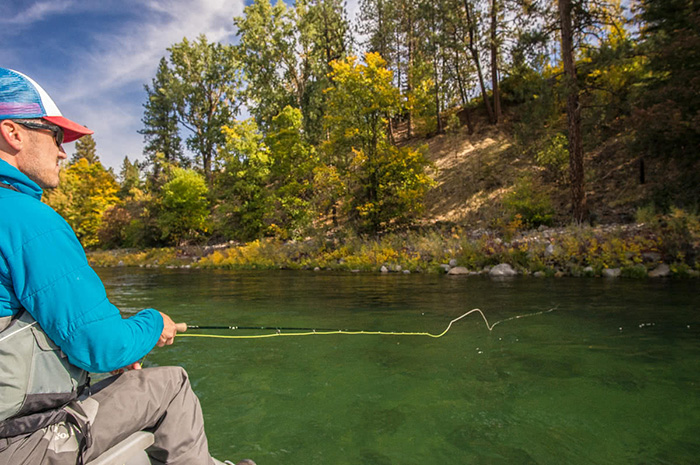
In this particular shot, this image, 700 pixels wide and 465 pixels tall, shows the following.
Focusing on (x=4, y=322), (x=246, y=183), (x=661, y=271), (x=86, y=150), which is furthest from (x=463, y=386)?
(x=86, y=150)

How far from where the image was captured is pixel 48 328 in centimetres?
132

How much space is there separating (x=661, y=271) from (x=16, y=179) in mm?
12224

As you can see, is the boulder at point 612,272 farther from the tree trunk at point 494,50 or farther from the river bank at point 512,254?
the tree trunk at point 494,50

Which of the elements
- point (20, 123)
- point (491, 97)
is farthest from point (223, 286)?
point (491, 97)

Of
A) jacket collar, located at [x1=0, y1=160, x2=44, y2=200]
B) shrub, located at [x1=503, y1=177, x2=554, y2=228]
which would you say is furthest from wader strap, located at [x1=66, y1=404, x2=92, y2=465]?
shrub, located at [x1=503, y1=177, x2=554, y2=228]

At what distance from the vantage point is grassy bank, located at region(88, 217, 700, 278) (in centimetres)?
1016

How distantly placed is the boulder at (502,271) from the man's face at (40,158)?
11.8 m

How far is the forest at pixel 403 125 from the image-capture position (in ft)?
42.8

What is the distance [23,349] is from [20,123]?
2.62 ft

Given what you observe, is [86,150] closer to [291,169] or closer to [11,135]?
[291,169]

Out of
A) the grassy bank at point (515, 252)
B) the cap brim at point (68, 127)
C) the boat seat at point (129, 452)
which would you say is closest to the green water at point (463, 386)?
the boat seat at point (129, 452)

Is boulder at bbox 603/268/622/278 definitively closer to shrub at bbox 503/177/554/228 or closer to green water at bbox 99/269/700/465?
green water at bbox 99/269/700/465

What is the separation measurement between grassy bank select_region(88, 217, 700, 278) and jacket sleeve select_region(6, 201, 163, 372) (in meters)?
11.7

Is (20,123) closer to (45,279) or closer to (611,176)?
(45,279)
